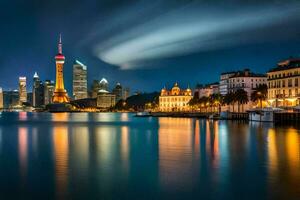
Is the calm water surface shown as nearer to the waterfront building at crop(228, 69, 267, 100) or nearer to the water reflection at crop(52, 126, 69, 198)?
the water reflection at crop(52, 126, 69, 198)

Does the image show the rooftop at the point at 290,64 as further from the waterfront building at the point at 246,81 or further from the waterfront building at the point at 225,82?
the waterfront building at the point at 225,82

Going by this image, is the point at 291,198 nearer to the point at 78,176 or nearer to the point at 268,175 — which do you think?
the point at 268,175

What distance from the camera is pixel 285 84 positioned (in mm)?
104562

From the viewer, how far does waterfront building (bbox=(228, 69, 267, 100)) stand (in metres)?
153

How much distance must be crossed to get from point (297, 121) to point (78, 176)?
65397mm

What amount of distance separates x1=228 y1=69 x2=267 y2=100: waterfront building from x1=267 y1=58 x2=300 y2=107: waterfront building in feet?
125

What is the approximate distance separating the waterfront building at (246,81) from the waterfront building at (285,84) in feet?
125

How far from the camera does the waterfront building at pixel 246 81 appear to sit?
153 m

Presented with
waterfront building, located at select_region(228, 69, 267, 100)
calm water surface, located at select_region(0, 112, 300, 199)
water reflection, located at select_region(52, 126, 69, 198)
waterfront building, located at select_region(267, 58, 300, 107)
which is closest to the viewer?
calm water surface, located at select_region(0, 112, 300, 199)

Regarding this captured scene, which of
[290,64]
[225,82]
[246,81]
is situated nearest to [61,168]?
[290,64]

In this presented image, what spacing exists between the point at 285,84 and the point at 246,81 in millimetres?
48918

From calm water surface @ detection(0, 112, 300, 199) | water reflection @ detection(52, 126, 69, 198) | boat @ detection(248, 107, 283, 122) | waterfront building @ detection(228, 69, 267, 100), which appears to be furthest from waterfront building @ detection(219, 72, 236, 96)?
water reflection @ detection(52, 126, 69, 198)

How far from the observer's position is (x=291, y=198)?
73.7ft

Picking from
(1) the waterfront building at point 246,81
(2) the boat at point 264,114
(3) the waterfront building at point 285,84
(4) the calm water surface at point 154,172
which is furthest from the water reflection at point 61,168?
(1) the waterfront building at point 246,81
